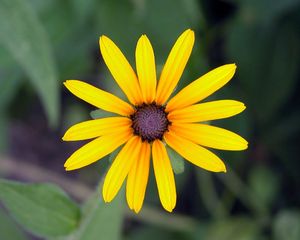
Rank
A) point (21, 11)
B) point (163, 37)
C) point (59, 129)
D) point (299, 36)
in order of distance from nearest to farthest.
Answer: point (21, 11) < point (163, 37) < point (299, 36) < point (59, 129)

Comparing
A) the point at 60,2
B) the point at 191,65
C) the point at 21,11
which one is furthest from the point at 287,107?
the point at 21,11

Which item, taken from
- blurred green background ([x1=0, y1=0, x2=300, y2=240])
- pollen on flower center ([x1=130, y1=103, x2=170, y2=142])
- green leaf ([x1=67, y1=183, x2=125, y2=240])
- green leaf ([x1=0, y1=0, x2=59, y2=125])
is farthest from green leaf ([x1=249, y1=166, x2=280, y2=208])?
pollen on flower center ([x1=130, y1=103, x2=170, y2=142])

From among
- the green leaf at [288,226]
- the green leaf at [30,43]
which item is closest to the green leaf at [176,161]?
the green leaf at [30,43]

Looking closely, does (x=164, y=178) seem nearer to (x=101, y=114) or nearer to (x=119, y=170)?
(x=119, y=170)

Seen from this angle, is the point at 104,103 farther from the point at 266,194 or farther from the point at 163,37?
the point at 266,194

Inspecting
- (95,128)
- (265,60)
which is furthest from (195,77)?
(95,128)

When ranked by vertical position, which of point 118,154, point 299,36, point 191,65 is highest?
point 299,36

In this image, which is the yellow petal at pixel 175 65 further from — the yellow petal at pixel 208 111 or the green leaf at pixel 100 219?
the green leaf at pixel 100 219
